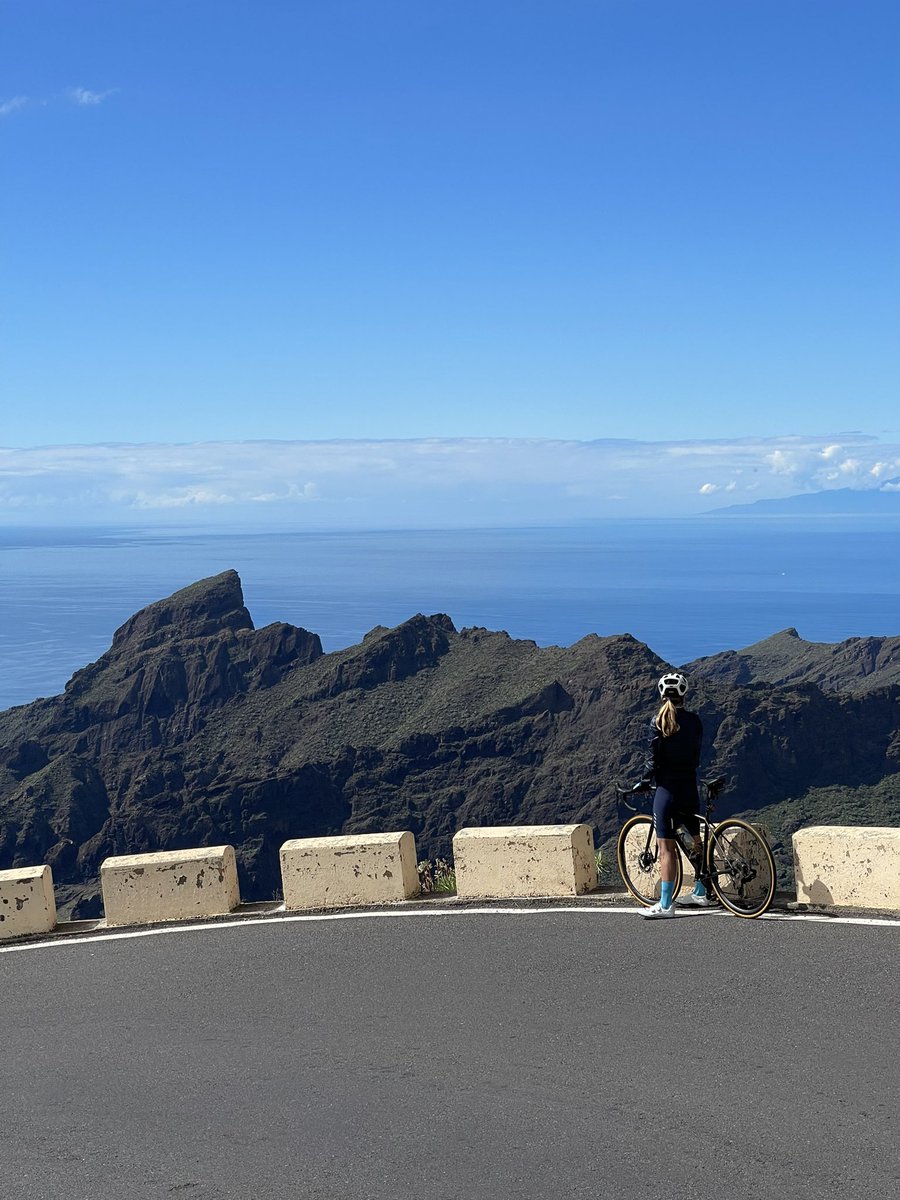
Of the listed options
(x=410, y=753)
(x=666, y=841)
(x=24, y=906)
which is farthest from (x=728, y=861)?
(x=410, y=753)

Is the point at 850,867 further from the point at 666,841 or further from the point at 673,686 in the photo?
the point at 673,686

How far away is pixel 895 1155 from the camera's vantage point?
17.3 feet

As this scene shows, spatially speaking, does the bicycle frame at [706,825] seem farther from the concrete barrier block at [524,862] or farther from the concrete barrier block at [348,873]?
the concrete barrier block at [348,873]

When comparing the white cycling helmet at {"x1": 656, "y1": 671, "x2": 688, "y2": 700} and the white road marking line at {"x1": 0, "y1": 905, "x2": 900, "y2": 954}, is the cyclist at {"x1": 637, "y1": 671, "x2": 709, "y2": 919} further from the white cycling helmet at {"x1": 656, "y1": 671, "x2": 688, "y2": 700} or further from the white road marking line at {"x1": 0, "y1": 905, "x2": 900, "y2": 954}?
the white road marking line at {"x1": 0, "y1": 905, "x2": 900, "y2": 954}

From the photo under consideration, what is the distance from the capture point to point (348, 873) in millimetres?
10555

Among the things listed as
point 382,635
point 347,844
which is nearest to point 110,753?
point 382,635

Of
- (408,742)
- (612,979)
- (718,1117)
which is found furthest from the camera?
(408,742)

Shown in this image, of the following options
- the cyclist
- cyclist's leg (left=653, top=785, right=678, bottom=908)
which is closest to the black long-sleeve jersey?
the cyclist

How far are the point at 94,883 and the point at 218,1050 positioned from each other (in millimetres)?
71514

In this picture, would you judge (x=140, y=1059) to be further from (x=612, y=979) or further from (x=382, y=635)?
(x=382, y=635)

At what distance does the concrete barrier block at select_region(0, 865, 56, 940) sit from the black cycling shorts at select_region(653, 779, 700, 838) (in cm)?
505

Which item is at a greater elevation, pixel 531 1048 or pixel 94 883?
pixel 531 1048

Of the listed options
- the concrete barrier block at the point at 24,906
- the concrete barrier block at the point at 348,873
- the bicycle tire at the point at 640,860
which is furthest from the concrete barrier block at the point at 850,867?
the concrete barrier block at the point at 24,906

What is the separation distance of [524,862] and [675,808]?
1617 millimetres
